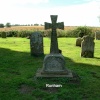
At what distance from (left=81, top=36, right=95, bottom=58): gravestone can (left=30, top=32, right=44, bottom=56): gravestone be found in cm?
265

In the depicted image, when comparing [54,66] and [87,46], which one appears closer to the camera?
[54,66]

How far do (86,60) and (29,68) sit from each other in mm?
4169

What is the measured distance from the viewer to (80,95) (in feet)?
31.3

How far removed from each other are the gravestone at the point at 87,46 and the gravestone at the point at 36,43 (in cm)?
265

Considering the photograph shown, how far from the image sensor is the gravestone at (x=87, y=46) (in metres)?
17.8

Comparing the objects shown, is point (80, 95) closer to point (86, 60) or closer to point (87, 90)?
point (87, 90)

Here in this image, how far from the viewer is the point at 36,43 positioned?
18219 mm

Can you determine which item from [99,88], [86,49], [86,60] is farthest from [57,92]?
[86,49]

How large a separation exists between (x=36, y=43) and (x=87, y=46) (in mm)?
3181

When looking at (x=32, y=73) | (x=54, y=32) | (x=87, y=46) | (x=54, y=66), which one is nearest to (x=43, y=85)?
(x=54, y=66)

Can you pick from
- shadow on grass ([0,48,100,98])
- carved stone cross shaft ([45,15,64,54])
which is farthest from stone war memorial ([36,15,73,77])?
shadow on grass ([0,48,100,98])

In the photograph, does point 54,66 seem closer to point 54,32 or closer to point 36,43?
point 54,32

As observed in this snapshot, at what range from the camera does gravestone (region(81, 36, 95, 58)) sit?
58.4 feet

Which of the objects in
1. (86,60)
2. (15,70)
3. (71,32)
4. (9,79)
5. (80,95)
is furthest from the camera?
(71,32)
